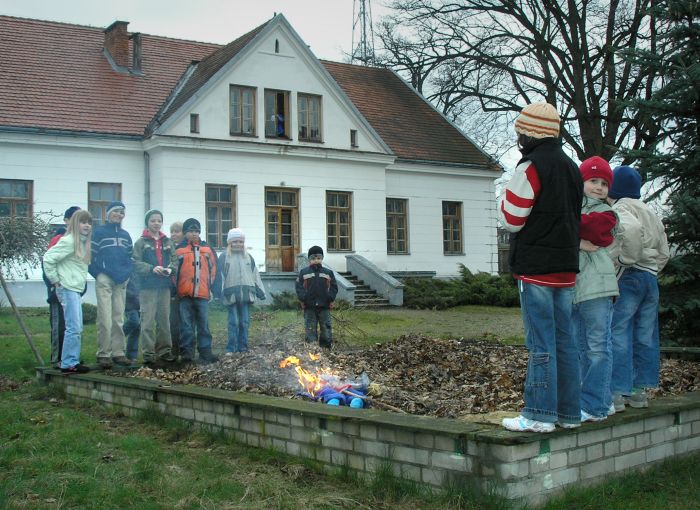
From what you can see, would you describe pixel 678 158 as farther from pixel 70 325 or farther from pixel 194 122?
pixel 194 122

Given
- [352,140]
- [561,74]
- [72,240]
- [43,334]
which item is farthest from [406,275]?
[72,240]

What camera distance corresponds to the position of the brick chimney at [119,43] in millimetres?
26094

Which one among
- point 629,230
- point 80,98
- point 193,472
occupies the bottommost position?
point 193,472

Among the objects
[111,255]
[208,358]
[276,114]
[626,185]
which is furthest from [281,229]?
[626,185]

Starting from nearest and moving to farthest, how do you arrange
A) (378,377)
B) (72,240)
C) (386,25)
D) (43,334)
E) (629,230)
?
(629,230), (378,377), (72,240), (43,334), (386,25)

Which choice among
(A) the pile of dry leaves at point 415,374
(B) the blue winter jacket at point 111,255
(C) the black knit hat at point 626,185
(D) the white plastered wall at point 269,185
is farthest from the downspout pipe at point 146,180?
(C) the black knit hat at point 626,185

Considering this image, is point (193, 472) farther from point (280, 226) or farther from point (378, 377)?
point (280, 226)

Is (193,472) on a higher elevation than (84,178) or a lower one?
lower

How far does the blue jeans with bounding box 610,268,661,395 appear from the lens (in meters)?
6.05

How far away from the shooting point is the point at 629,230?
20.2 feet

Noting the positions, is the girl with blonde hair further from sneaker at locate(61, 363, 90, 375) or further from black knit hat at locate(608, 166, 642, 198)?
black knit hat at locate(608, 166, 642, 198)

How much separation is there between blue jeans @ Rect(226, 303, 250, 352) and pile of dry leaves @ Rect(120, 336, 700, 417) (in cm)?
71

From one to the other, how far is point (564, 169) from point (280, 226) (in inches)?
828

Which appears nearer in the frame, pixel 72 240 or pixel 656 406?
pixel 656 406
